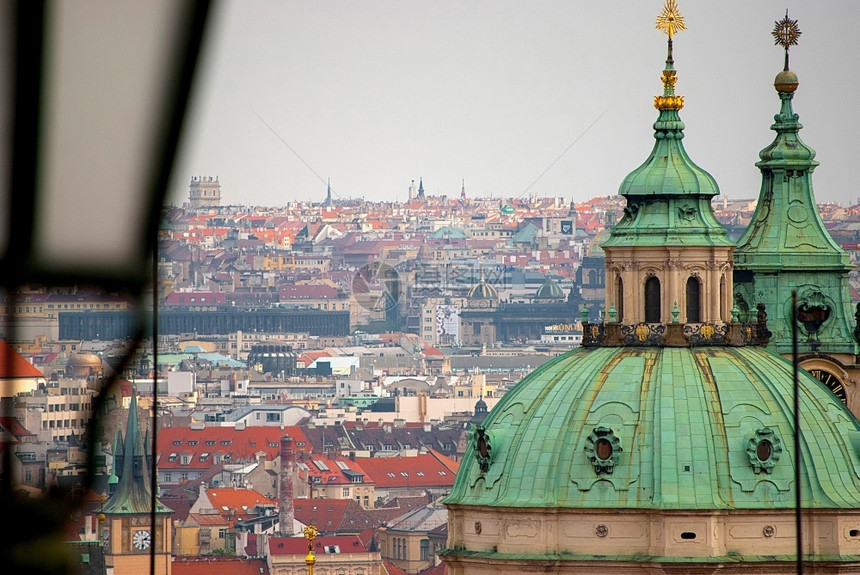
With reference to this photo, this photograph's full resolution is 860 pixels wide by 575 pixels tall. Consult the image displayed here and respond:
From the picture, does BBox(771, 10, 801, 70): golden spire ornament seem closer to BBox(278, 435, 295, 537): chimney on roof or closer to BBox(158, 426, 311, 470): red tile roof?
BBox(278, 435, 295, 537): chimney on roof

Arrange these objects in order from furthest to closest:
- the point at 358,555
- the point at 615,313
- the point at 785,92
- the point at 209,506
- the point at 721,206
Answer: the point at 721,206
the point at 209,506
the point at 358,555
the point at 785,92
the point at 615,313

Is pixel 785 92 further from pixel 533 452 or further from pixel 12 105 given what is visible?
pixel 12 105

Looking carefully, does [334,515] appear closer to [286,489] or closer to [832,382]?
[286,489]

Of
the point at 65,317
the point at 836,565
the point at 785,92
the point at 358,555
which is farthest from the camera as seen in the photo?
the point at 358,555

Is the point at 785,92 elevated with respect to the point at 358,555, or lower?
elevated

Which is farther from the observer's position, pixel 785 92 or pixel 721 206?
pixel 721 206

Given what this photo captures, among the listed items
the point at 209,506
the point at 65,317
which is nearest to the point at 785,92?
the point at 65,317

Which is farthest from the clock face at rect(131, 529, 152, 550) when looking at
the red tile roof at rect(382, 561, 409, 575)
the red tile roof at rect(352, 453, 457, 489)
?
the red tile roof at rect(352, 453, 457, 489)
